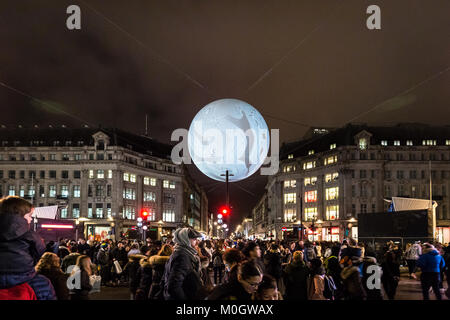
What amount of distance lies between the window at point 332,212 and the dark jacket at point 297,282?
8706 centimetres

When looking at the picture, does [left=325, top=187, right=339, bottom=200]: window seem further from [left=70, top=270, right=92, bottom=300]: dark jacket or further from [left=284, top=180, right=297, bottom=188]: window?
[left=70, top=270, right=92, bottom=300]: dark jacket

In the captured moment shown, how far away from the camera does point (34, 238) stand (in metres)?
4.73

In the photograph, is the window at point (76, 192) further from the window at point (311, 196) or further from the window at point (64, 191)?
the window at point (311, 196)

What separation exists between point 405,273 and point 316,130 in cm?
9155

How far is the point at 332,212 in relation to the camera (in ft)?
313

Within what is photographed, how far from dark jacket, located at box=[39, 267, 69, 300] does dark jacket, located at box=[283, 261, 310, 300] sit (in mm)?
4714

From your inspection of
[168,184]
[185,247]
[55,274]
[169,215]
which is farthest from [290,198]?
[185,247]

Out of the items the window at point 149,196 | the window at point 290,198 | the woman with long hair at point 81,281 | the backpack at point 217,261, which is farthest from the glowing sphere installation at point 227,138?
the window at point 290,198

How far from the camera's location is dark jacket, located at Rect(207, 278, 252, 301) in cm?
467

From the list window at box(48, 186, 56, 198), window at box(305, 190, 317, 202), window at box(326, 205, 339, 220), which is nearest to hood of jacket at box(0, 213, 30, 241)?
window at box(48, 186, 56, 198)

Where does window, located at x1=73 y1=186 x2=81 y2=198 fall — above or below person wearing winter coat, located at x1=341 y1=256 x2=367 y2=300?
above

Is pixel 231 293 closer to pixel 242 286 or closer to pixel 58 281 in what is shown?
pixel 242 286

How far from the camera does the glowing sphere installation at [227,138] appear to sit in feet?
45.2
